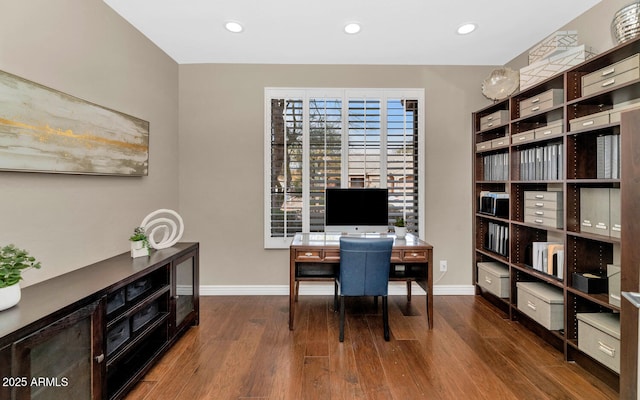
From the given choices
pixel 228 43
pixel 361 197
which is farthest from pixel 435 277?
pixel 228 43

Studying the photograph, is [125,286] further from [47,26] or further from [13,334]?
[47,26]

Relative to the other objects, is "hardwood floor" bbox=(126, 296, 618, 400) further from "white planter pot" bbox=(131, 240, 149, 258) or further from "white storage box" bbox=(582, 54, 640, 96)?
"white storage box" bbox=(582, 54, 640, 96)

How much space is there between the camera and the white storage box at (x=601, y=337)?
6.06 ft

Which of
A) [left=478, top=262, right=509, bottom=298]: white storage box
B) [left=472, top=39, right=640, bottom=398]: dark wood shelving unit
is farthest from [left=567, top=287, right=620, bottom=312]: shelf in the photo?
[left=478, top=262, right=509, bottom=298]: white storage box

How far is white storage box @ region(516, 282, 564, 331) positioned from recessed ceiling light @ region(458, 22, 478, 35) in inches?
94.3

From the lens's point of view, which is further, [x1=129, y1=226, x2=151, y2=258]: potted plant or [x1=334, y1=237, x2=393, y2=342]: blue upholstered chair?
[x1=334, y1=237, x2=393, y2=342]: blue upholstered chair

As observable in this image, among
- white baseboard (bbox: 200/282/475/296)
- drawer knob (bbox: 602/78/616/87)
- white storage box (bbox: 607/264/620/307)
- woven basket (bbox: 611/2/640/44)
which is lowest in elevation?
white baseboard (bbox: 200/282/475/296)

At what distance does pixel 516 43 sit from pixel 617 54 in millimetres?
1245

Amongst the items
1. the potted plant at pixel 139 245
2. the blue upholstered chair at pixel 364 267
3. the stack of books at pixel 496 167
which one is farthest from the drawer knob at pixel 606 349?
the potted plant at pixel 139 245

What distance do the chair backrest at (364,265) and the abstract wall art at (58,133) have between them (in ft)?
6.37

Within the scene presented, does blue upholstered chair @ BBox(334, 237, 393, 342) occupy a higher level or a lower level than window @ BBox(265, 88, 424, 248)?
lower

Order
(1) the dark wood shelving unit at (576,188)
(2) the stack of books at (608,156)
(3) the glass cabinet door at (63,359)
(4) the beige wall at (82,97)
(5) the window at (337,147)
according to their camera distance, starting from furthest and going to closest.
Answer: (5) the window at (337,147) < (2) the stack of books at (608,156) < (4) the beige wall at (82,97) < (1) the dark wood shelving unit at (576,188) < (3) the glass cabinet door at (63,359)

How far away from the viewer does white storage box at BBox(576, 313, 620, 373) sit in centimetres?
185

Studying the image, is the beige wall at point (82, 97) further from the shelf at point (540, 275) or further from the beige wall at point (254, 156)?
the shelf at point (540, 275)
